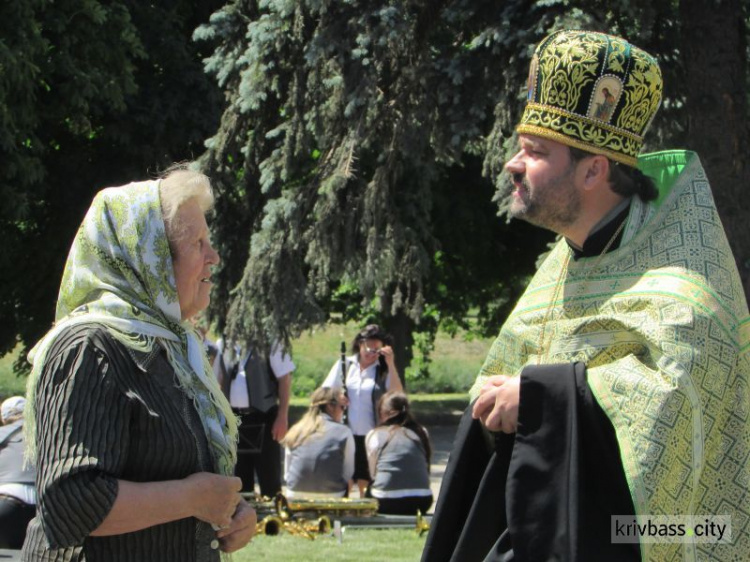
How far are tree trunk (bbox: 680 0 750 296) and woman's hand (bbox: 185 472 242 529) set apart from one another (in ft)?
17.2

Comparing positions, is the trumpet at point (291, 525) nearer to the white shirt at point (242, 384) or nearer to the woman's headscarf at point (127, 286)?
the white shirt at point (242, 384)

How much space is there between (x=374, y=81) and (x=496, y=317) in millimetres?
14920

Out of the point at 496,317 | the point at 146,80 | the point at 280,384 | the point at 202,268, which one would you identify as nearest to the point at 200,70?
the point at 146,80

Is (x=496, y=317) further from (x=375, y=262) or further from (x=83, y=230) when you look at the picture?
(x=83, y=230)

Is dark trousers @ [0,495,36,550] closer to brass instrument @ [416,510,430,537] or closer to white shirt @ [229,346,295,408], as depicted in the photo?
brass instrument @ [416,510,430,537]

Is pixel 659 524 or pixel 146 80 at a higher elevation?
pixel 146 80

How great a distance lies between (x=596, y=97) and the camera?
312cm

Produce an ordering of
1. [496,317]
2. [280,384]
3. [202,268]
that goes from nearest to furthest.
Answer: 1. [202,268]
2. [280,384]
3. [496,317]

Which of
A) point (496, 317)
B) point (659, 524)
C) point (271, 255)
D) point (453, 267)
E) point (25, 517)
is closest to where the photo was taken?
point (659, 524)

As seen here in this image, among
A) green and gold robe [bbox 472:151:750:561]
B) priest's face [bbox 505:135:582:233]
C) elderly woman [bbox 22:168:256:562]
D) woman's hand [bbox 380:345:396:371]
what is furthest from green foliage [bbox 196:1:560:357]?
elderly woman [bbox 22:168:256:562]

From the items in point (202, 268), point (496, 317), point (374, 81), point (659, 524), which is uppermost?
point (374, 81)

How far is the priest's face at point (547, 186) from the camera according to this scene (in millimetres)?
3080

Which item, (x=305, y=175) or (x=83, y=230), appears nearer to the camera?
(x=83, y=230)

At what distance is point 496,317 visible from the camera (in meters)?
22.0
